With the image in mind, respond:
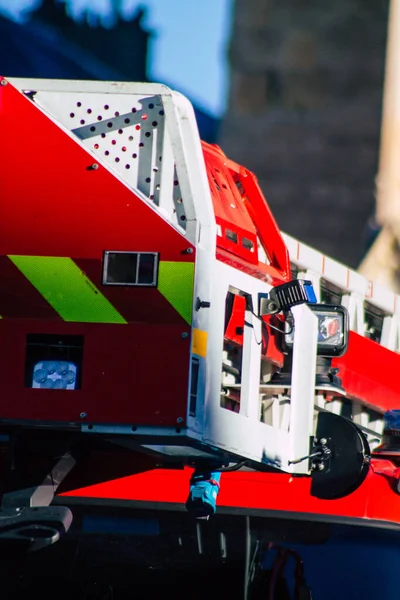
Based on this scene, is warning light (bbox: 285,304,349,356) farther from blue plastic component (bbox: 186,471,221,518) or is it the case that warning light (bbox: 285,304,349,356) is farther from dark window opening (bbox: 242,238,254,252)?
blue plastic component (bbox: 186,471,221,518)

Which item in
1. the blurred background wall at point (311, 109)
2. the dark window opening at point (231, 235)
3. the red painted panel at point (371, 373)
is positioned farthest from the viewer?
the blurred background wall at point (311, 109)

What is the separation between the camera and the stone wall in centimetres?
1567

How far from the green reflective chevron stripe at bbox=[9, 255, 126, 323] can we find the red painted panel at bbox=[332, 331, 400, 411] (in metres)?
1.81

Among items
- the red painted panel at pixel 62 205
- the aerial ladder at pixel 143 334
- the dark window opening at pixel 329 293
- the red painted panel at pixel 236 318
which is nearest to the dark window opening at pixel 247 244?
the aerial ladder at pixel 143 334

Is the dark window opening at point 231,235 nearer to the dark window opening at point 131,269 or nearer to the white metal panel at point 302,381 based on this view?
the white metal panel at point 302,381

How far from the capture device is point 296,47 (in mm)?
16234

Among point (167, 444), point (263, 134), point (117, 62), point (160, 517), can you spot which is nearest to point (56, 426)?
point (167, 444)

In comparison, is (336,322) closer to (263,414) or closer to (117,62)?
(263,414)

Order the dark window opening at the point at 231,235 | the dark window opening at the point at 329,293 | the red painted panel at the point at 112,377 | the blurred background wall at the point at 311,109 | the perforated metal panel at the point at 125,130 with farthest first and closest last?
the blurred background wall at the point at 311,109 < the dark window opening at the point at 329,293 < the dark window opening at the point at 231,235 < the perforated metal panel at the point at 125,130 < the red painted panel at the point at 112,377

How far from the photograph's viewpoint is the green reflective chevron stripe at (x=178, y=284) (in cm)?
423

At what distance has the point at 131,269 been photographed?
4.28 meters

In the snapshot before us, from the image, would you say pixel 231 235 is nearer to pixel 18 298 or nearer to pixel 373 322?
pixel 18 298

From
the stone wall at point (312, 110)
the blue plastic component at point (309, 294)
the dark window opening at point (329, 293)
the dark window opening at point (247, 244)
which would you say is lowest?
the blue plastic component at point (309, 294)

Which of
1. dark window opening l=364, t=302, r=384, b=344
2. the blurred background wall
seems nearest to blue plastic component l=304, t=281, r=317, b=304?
dark window opening l=364, t=302, r=384, b=344
